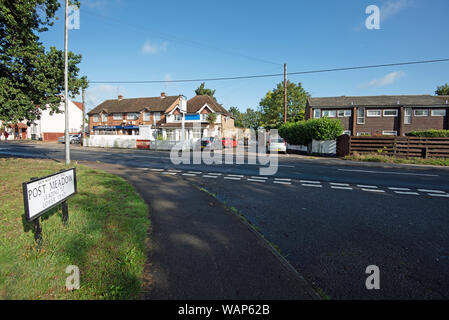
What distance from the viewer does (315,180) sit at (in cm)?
999

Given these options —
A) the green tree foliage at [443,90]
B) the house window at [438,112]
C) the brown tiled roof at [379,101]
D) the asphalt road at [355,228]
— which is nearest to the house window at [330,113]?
the brown tiled roof at [379,101]

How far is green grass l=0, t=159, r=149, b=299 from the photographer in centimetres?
268

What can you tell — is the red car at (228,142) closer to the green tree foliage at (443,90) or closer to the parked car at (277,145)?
the parked car at (277,145)

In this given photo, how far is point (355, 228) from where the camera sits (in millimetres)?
4816

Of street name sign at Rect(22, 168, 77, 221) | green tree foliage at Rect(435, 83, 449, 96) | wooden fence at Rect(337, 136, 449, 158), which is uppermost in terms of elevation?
green tree foliage at Rect(435, 83, 449, 96)

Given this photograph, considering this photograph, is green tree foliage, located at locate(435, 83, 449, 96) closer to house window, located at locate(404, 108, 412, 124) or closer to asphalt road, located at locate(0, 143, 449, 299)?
house window, located at locate(404, 108, 412, 124)

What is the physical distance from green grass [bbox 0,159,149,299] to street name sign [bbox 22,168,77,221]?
0.55 m

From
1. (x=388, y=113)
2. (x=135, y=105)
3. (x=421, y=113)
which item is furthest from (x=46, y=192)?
(x=135, y=105)

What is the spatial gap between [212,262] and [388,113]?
127 ft

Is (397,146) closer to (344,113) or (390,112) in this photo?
(344,113)

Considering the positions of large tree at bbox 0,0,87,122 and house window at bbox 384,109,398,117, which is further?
house window at bbox 384,109,398,117

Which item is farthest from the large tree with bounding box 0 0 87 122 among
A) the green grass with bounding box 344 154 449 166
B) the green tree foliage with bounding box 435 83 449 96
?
the green tree foliage with bounding box 435 83 449 96
